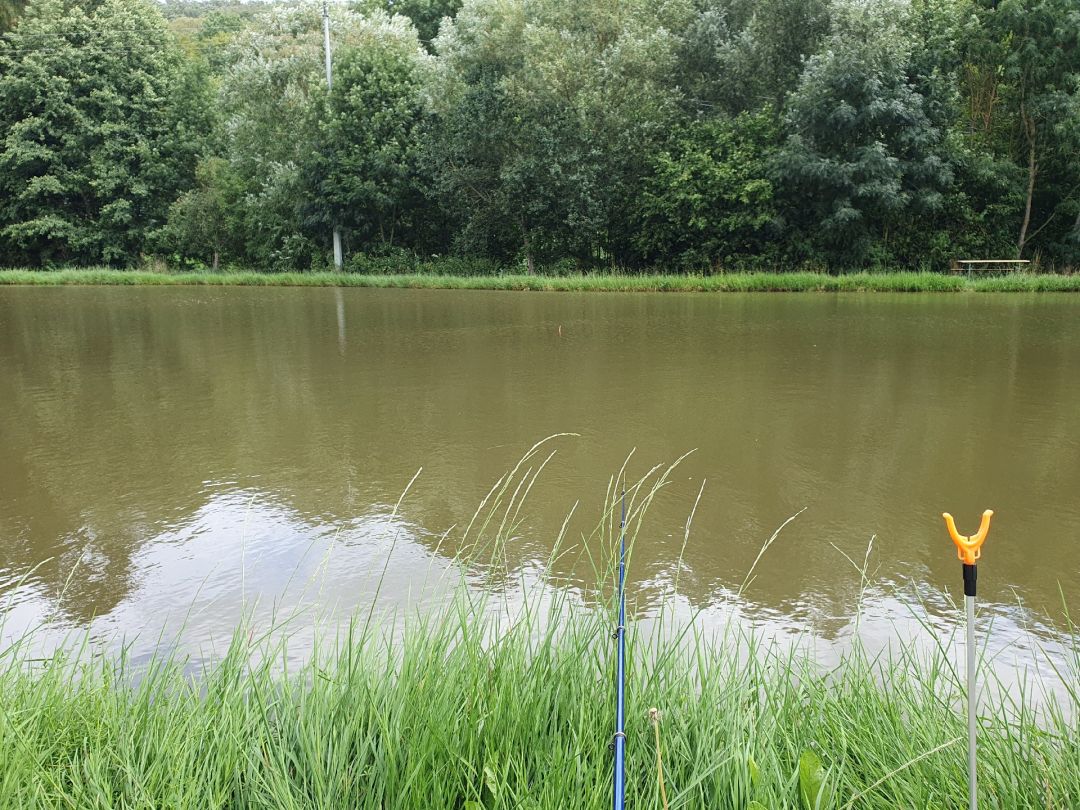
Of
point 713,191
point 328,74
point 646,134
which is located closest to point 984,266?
point 713,191

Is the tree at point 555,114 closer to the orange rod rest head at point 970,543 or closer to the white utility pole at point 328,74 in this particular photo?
the white utility pole at point 328,74

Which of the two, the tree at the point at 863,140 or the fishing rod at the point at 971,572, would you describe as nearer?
the fishing rod at the point at 971,572

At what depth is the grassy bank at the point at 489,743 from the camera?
1852mm

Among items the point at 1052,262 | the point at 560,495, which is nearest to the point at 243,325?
the point at 560,495

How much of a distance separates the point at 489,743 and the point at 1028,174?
22508 millimetres

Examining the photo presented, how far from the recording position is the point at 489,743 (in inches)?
77.0

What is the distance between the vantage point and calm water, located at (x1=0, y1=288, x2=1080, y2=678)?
382 centimetres

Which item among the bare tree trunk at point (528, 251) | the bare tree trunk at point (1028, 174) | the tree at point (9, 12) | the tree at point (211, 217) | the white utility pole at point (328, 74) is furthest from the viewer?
the tree at point (9, 12)

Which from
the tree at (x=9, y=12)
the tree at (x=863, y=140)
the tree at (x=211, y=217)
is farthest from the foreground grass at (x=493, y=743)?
the tree at (x=9, y=12)

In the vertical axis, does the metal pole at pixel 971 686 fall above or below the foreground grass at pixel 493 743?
above

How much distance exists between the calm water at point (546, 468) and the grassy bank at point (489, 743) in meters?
0.65

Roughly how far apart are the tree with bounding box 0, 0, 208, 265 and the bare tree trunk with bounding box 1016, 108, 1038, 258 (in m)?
25.4

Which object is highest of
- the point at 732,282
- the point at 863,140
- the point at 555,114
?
the point at 555,114

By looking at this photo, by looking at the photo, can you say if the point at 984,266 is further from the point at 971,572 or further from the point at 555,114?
the point at 971,572
